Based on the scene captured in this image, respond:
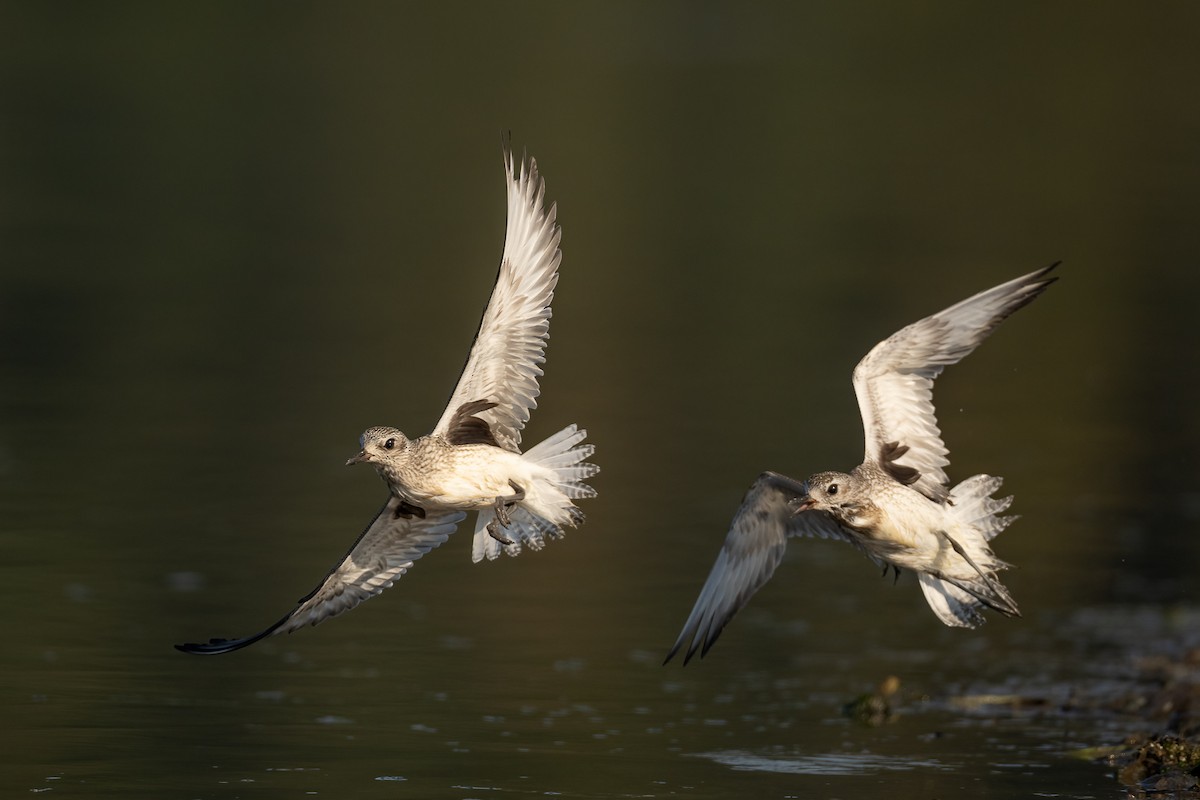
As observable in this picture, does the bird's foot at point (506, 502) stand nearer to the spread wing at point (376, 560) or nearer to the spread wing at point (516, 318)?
the spread wing at point (516, 318)

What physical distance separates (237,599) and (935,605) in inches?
247

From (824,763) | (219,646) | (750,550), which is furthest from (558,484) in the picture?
(824,763)

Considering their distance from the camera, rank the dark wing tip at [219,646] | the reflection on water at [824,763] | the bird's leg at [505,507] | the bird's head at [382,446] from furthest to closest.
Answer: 1. the reflection on water at [824,763]
2. the bird's head at [382,446]
3. the bird's leg at [505,507]
4. the dark wing tip at [219,646]

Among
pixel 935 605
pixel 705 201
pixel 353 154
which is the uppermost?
pixel 353 154

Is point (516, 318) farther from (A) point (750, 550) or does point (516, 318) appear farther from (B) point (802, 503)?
(B) point (802, 503)

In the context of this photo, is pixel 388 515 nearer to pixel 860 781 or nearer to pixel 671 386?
pixel 860 781

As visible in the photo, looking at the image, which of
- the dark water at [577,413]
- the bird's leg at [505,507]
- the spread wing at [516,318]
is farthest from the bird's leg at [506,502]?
the dark water at [577,413]

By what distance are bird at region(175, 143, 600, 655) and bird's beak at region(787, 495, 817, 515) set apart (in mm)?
1058

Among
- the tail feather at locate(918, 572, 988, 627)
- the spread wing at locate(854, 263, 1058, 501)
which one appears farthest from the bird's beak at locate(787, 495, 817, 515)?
the tail feather at locate(918, 572, 988, 627)

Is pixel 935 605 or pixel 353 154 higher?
pixel 353 154

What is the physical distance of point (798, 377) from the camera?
90.8ft

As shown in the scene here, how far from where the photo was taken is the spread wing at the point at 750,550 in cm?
1232

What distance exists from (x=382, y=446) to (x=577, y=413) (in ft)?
42.1

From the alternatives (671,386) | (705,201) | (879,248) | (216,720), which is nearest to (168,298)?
(671,386)
